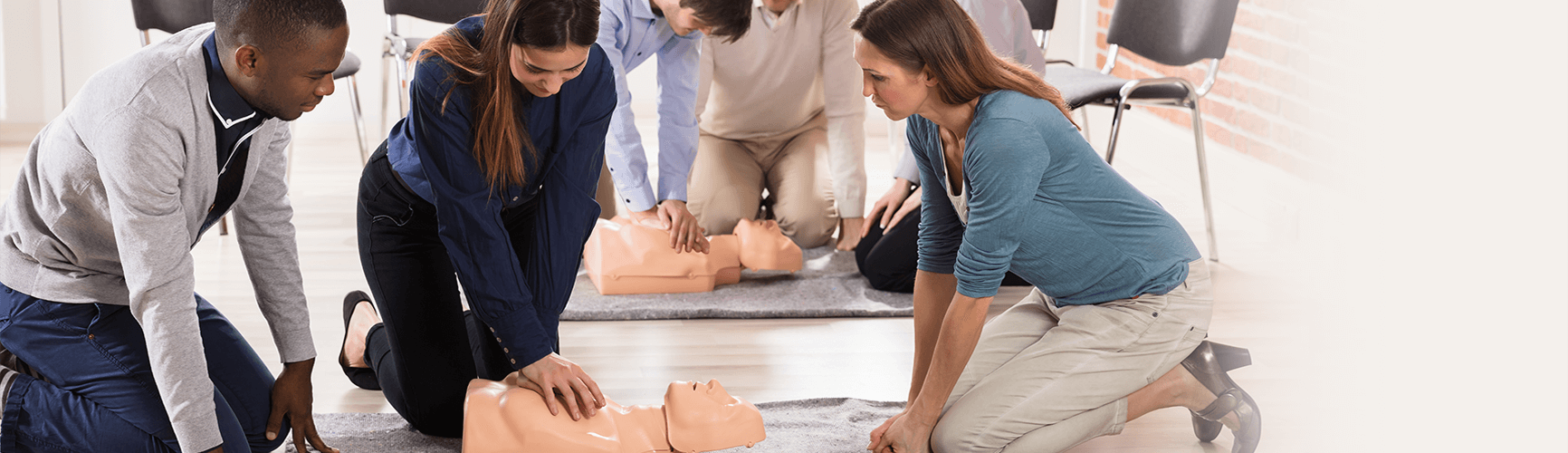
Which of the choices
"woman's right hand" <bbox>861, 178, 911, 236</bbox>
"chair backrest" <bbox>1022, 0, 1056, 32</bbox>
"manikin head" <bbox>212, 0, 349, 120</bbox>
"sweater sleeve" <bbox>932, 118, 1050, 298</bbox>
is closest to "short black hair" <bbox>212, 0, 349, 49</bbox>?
"manikin head" <bbox>212, 0, 349, 120</bbox>

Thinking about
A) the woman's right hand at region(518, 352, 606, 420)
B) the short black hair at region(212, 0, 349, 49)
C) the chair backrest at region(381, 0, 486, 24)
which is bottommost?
the woman's right hand at region(518, 352, 606, 420)

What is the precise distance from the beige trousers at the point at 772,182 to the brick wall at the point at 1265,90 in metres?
1.34

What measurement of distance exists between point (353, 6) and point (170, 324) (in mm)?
3450

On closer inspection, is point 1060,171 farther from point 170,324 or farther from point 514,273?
point 170,324

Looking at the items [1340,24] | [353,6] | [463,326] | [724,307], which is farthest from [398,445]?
[353,6]

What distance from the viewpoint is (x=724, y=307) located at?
261 cm

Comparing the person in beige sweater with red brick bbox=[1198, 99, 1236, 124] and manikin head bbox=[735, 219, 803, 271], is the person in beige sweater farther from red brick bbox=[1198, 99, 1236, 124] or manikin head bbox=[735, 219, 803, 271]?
red brick bbox=[1198, 99, 1236, 124]

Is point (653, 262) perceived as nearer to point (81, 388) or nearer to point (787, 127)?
point (787, 127)

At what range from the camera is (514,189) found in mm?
1707

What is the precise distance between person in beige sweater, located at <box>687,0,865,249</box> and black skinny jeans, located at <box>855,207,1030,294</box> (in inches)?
11.2

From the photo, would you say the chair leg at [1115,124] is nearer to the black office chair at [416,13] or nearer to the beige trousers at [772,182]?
the beige trousers at [772,182]

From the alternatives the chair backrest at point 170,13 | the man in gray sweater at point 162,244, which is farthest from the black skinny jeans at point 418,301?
the chair backrest at point 170,13

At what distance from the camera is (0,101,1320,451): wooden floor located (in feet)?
6.83

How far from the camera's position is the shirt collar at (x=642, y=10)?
2.57 metres
